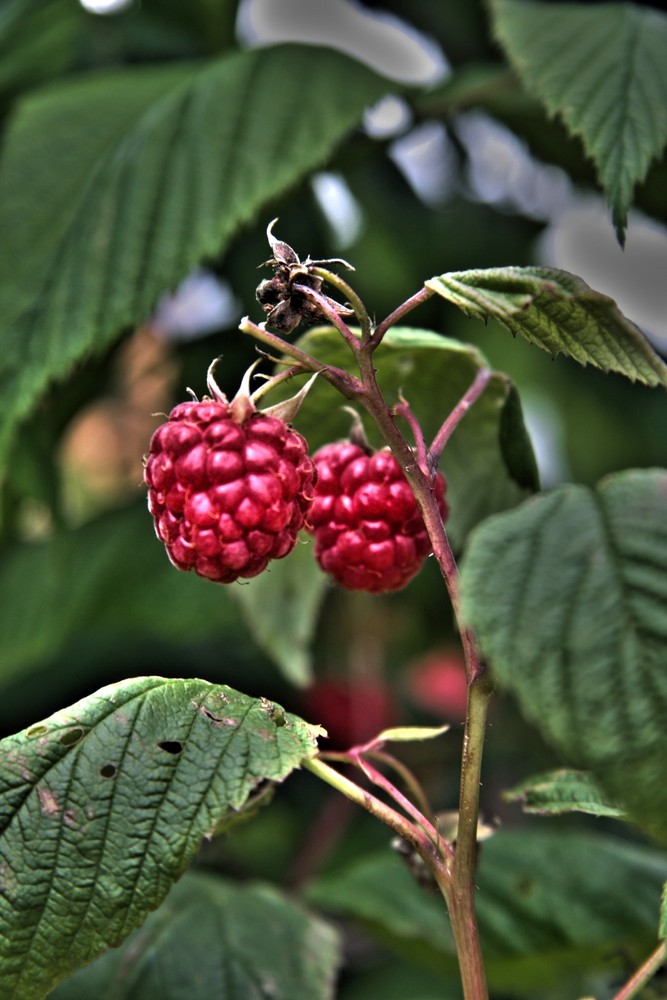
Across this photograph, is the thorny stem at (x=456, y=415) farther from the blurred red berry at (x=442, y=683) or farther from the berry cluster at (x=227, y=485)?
the blurred red berry at (x=442, y=683)

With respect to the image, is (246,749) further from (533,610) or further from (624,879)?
(624,879)

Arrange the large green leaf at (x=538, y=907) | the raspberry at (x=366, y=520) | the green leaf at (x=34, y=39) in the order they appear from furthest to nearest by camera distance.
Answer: the green leaf at (x=34, y=39) < the large green leaf at (x=538, y=907) < the raspberry at (x=366, y=520)

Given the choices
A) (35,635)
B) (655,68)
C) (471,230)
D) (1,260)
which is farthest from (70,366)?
(471,230)

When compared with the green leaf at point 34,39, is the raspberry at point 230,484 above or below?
above

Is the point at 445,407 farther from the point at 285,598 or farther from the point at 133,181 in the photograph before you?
the point at 133,181

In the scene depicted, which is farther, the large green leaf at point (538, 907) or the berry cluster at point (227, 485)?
the large green leaf at point (538, 907)

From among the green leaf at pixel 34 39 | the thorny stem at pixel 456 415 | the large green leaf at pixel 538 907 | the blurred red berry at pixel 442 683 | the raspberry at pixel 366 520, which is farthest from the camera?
the blurred red berry at pixel 442 683

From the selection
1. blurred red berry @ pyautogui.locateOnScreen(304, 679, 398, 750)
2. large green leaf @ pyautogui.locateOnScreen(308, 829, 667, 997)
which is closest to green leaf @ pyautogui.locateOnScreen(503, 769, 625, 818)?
large green leaf @ pyautogui.locateOnScreen(308, 829, 667, 997)

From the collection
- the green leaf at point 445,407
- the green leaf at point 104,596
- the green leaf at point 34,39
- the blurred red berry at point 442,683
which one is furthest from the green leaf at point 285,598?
the blurred red berry at point 442,683
